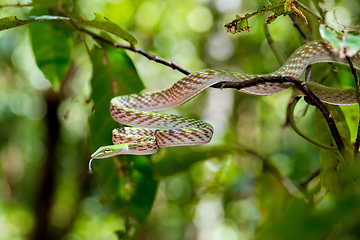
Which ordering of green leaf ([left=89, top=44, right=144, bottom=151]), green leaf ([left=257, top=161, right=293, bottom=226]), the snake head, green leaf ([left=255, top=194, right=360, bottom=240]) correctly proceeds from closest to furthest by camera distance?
green leaf ([left=255, top=194, right=360, bottom=240]) → the snake head → green leaf ([left=89, top=44, right=144, bottom=151]) → green leaf ([left=257, top=161, right=293, bottom=226])

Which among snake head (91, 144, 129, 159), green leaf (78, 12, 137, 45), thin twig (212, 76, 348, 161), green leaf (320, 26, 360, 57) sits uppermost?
green leaf (320, 26, 360, 57)

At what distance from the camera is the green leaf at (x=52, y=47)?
1.69 meters

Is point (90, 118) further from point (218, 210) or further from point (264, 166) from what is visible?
point (218, 210)

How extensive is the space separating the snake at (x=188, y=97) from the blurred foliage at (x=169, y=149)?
0.42 ft

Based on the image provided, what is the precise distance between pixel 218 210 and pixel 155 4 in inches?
161

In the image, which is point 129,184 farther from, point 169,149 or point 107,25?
point 169,149

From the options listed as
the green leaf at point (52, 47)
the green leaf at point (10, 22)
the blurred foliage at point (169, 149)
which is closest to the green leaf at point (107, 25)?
the blurred foliage at point (169, 149)

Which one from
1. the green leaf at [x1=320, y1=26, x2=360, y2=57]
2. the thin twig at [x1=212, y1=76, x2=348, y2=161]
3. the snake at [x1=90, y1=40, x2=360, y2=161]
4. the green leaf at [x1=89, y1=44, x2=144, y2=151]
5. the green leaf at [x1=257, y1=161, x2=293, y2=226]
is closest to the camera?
the green leaf at [x1=320, y1=26, x2=360, y2=57]

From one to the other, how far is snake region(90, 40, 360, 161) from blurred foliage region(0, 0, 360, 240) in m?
0.13

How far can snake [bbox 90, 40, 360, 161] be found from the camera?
1.31m

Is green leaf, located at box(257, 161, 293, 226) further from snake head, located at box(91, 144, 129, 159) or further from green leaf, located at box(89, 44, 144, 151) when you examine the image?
snake head, located at box(91, 144, 129, 159)

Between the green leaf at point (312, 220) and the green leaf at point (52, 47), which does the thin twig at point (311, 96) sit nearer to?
the green leaf at point (312, 220)

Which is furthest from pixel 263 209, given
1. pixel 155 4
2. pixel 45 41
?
pixel 155 4

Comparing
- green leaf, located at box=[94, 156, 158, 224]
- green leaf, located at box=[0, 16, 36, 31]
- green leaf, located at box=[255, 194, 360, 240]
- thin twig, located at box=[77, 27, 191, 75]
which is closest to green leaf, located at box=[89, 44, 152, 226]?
green leaf, located at box=[94, 156, 158, 224]
